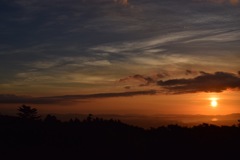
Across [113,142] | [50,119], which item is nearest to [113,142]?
[113,142]

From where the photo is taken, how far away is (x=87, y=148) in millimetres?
22203

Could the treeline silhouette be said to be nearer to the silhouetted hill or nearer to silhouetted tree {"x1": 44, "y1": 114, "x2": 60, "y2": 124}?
the silhouetted hill

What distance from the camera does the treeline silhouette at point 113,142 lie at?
21.5 meters

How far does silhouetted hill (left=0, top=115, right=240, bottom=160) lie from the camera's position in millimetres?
21562

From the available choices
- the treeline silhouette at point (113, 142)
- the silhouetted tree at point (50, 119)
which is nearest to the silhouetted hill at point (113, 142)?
the treeline silhouette at point (113, 142)

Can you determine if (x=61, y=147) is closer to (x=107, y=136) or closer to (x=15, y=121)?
(x=107, y=136)

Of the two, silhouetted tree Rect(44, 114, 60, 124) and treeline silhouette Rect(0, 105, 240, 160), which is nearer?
treeline silhouette Rect(0, 105, 240, 160)

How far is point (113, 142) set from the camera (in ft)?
75.3

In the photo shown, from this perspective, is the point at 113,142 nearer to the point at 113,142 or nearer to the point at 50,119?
the point at 113,142

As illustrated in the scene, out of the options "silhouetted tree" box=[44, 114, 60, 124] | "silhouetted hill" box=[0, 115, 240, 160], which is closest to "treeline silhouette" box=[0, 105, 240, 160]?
"silhouetted hill" box=[0, 115, 240, 160]

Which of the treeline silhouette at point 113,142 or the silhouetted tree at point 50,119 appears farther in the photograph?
the silhouetted tree at point 50,119

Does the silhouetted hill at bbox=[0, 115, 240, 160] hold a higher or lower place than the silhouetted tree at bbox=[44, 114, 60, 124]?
lower

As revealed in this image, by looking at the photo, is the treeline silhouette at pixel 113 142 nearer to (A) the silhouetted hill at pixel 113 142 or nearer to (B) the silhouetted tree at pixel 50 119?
(A) the silhouetted hill at pixel 113 142

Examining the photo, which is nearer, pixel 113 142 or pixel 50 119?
pixel 113 142
